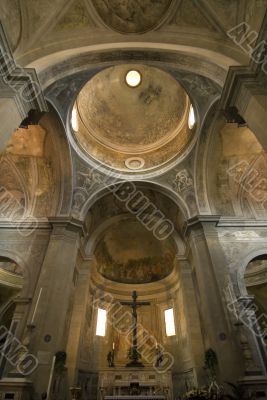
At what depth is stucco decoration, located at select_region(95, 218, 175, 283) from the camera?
17125 mm

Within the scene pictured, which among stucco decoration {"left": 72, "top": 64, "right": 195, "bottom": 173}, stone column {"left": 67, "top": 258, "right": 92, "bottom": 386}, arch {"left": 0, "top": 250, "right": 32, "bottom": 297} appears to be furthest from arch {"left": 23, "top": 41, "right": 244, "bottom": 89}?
stone column {"left": 67, "top": 258, "right": 92, "bottom": 386}

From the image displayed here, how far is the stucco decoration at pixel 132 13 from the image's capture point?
847 centimetres

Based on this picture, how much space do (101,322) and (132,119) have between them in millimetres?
12797

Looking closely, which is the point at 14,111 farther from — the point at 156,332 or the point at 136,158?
the point at 156,332

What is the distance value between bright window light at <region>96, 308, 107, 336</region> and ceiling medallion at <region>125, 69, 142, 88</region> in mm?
13988

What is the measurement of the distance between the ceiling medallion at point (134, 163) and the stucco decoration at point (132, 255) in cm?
346

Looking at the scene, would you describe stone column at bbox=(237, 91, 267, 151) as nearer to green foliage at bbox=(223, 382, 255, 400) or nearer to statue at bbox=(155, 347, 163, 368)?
green foliage at bbox=(223, 382, 255, 400)

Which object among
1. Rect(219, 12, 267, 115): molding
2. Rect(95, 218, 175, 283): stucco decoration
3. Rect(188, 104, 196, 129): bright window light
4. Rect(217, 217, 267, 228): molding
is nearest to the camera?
Rect(219, 12, 267, 115): molding

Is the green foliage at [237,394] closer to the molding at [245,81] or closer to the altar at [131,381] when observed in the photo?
the altar at [131,381]

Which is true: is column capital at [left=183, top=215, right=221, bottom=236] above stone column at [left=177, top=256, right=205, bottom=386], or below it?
above

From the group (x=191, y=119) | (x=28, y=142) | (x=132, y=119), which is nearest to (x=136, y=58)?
(x=191, y=119)

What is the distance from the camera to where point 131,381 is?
39.1 ft

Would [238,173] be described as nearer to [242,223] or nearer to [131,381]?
[242,223]

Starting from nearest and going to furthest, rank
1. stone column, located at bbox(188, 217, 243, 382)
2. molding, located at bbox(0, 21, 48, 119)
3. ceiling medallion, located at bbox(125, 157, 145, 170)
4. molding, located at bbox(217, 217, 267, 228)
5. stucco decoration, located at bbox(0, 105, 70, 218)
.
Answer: molding, located at bbox(0, 21, 48, 119) → stone column, located at bbox(188, 217, 243, 382) → molding, located at bbox(217, 217, 267, 228) → stucco decoration, located at bbox(0, 105, 70, 218) → ceiling medallion, located at bbox(125, 157, 145, 170)
